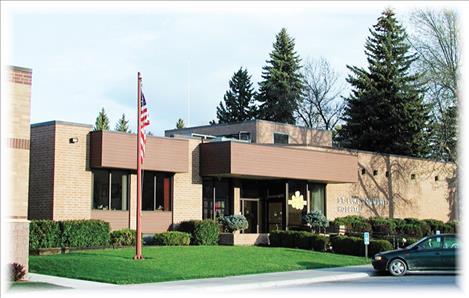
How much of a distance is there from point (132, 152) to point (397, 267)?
43.5 ft

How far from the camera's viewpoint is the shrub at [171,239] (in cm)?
3053

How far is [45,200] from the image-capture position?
29078 millimetres

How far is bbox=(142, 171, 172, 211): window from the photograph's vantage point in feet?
106

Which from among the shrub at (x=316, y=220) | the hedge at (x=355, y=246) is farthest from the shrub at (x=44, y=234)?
the shrub at (x=316, y=220)

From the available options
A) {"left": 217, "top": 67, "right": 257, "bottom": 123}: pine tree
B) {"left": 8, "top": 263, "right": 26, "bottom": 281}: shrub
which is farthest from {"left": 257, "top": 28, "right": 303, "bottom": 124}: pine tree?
{"left": 8, "top": 263, "right": 26, "bottom": 281}: shrub

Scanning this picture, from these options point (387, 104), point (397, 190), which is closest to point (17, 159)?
point (397, 190)

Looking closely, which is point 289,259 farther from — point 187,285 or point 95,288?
point 95,288

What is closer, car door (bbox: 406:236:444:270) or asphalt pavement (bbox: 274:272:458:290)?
asphalt pavement (bbox: 274:272:458:290)

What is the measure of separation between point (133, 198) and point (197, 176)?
4.18 m

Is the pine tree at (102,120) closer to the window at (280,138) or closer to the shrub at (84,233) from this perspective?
the window at (280,138)

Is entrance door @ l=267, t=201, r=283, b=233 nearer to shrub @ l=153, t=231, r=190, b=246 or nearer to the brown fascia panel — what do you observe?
the brown fascia panel

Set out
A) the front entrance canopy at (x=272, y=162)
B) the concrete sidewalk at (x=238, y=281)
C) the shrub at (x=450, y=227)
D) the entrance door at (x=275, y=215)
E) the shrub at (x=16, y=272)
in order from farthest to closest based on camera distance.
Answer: the shrub at (x=450, y=227) < the entrance door at (x=275, y=215) < the front entrance canopy at (x=272, y=162) < the shrub at (x=16, y=272) < the concrete sidewalk at (x=238, y=281)

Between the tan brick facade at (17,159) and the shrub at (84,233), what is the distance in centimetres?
752

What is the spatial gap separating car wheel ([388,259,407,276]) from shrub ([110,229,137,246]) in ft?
38.1
